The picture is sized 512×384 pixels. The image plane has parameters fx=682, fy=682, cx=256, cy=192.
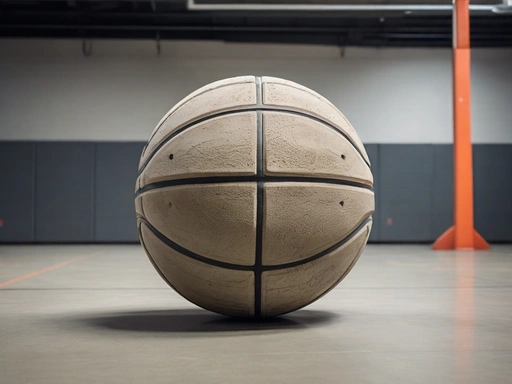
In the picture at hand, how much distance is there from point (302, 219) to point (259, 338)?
502 millimetres

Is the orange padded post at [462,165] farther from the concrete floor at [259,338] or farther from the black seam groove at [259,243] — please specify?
the black seam groove at [259,243]

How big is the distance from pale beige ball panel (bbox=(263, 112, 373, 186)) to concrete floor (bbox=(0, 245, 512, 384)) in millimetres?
669

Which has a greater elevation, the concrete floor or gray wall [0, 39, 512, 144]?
gray wall [0, 39, 512, 144]

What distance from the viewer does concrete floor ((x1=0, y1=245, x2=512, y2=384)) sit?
206 centimetres

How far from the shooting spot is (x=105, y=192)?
12.9 meters

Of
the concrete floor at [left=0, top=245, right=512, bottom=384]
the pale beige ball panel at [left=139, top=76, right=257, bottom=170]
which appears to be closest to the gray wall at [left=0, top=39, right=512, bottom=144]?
the concrete floor at [left=0, top=245, right=512, bottom=384]

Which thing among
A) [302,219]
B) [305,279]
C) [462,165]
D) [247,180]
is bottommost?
[305,279]

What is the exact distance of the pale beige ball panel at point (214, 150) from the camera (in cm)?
274

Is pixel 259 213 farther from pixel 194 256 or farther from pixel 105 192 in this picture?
pixel 105 192

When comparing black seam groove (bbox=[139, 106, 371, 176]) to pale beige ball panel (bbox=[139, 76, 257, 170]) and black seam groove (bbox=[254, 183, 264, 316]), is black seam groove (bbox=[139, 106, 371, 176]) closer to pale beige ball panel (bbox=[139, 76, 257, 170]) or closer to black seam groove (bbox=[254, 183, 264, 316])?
pale beige ball panel (bbox=[139, 76, 257, 170])

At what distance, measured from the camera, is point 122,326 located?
10.1 feet

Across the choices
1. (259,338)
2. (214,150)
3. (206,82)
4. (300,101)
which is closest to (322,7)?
(206,82)

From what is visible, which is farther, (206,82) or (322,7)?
(206,82)

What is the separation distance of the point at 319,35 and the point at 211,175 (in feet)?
35.9
